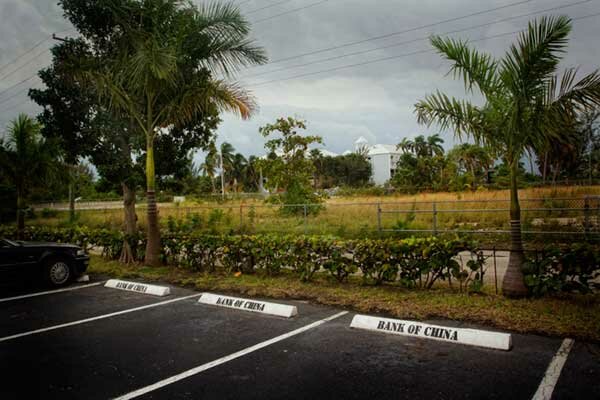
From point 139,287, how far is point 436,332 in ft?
19.6

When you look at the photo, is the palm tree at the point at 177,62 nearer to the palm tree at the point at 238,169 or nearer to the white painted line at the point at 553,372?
the white painted line at the point at 553,372

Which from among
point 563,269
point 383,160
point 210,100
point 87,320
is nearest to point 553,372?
point 563,269

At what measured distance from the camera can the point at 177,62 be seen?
10133mm

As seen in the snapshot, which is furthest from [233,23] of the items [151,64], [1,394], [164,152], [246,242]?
[1,394]

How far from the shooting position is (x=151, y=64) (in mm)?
8961

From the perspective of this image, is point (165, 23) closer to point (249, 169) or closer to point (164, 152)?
point (164, 152)

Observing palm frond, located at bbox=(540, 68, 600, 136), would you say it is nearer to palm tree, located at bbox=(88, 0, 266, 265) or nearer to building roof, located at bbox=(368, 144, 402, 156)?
palm tree, located at bbox=(88, 0, 266, 265)

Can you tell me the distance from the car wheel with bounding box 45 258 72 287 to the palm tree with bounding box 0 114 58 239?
26.7 ft

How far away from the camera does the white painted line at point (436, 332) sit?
4.74m

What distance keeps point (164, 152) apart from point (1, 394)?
366 inches

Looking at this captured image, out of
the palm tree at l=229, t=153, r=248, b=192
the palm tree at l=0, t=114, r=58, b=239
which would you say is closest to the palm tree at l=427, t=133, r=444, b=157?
the palm tree at l=229, t=153, r=248, b=192

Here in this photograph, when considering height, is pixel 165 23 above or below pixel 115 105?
above

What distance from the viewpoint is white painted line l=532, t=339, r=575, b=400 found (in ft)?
11.9

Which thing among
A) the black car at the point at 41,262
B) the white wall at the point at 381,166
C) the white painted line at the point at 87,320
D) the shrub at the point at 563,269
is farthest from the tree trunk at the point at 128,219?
the white wall at the point at 381,166
